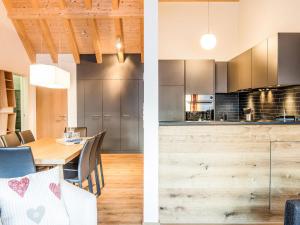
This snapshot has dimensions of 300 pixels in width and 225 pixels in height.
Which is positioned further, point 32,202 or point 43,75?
point 43,75

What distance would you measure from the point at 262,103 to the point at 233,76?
2.62 feet

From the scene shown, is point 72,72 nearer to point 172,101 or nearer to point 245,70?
point 172,101

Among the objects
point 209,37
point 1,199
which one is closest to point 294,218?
point 1,199

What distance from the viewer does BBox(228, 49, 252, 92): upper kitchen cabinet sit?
4441mm

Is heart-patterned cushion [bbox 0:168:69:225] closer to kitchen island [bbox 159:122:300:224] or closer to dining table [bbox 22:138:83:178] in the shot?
dining table [bbox 22:138:83:178]

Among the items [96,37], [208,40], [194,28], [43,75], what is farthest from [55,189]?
[96,37]

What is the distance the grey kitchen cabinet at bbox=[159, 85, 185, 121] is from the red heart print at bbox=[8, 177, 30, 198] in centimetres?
416

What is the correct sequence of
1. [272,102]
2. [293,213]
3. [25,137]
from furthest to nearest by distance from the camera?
[272,102], [25,137], [293,213]

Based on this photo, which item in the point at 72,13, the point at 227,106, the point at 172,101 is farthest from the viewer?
the point at 227,106

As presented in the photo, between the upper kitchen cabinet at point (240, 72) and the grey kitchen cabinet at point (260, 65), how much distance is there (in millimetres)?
172

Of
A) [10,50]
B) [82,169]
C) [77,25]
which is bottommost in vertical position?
[82,169]

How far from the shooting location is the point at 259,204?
288 centimetres

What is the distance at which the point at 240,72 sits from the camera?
4855 millimetres

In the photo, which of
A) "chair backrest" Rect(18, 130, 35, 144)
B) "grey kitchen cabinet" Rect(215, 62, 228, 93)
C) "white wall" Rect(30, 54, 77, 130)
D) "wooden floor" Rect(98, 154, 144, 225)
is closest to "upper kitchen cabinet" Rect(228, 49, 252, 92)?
"grey kitchen cabinet" Rect(215, 62, 228, 93)
